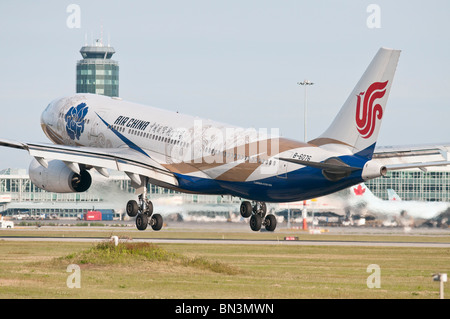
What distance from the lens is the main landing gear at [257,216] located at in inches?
2509

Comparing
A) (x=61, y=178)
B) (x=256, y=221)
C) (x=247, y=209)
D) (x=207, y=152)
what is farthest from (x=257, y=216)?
(x=61, y=178)

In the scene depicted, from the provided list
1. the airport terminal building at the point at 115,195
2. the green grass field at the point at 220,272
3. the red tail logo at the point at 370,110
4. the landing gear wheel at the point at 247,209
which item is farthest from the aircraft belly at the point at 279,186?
the airport terminal building at the point at 115,195

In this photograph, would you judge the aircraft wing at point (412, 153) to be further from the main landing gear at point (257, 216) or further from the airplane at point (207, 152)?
the main landing gear at point (257, 216)

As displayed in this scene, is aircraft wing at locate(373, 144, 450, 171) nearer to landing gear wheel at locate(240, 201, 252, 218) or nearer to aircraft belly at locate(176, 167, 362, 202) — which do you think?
landing gear wheel at locate(240, 201, 252, 218)

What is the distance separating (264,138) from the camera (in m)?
58.0

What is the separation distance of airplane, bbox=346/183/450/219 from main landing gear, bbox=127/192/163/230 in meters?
34.5

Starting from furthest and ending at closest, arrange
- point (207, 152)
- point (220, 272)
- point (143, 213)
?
point (143, 213)
point (207, 152)
point (220, 272)

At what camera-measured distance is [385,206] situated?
10188 centimetres

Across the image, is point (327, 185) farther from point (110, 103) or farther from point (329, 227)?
point (329, 227)

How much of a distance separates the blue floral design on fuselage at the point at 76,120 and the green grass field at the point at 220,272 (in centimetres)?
855

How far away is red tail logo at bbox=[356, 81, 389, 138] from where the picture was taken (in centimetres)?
5309

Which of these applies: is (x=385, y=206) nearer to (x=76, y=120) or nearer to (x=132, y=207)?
(x=76, y=120)

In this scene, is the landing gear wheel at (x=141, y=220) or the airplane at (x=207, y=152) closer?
the airplane at (x=207, y=152)

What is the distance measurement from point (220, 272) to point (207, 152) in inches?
474
